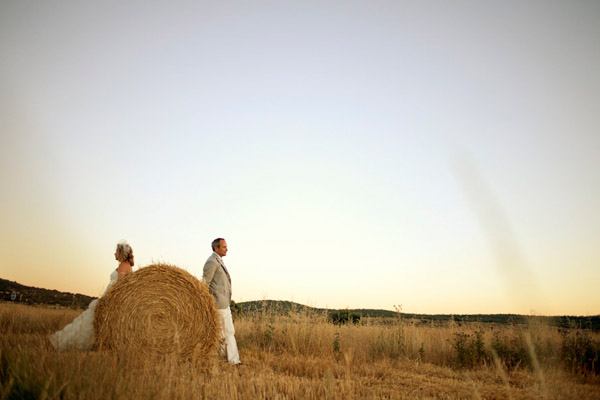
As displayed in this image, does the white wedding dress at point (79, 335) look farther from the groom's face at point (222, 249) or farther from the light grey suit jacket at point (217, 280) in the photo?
the groom's face at point (222, 249)

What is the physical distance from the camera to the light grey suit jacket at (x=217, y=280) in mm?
8508

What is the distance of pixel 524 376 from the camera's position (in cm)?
792

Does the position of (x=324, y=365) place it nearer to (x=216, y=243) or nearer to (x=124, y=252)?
(x=216, y=243)

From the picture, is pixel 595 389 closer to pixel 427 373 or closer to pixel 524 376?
pixel 524 376

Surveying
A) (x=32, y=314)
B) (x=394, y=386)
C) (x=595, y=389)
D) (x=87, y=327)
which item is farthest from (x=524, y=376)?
(x=32, y=314)

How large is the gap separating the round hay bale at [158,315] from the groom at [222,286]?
0.51m

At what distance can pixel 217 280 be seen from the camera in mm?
8609

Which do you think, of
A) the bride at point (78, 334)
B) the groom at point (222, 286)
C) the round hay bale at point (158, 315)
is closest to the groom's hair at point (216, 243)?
the groom at point (222, 286)

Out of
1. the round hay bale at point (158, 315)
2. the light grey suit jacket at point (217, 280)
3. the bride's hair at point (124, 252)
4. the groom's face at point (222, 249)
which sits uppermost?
the groom's face at point (222, 249)

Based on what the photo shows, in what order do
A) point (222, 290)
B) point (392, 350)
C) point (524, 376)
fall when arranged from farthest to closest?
point (392, 350)
point (222, 290)
point (524, 376)

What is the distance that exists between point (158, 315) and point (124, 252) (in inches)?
55.9

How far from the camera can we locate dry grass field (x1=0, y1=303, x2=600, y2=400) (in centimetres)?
373

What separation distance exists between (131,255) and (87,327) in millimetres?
1434

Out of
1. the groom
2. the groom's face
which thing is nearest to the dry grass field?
the groom
